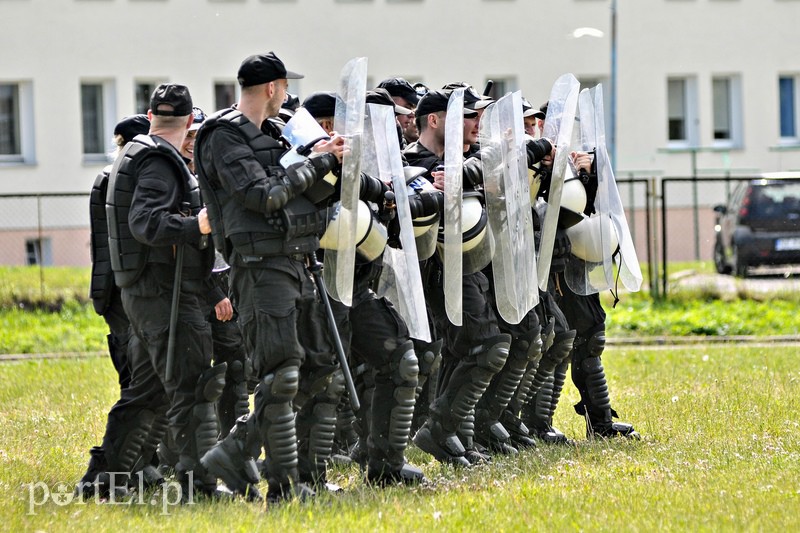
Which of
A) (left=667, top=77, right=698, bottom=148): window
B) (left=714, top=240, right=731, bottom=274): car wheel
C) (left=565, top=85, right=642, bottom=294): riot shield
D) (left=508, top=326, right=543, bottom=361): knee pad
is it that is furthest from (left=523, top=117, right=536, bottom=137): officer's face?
(left=667, top=77, right=698, bottom=148): window

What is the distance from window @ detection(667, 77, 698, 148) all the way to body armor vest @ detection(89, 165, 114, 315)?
23.2 meters

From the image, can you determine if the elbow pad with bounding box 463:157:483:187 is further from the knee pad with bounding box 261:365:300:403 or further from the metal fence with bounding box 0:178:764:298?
the metal fence with bounding box 0:178:764:298

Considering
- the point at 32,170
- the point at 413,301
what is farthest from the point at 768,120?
the point at 413,301

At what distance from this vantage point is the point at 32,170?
1041 inches

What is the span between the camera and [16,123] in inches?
1052

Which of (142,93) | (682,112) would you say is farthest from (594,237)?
(682,112)

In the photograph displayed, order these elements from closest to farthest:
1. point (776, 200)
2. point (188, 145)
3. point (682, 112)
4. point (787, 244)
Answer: point (188, 145), point (787, 244), point (776, 200), point (682, 112)

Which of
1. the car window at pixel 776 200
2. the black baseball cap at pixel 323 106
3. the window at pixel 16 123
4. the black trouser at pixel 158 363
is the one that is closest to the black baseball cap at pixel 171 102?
the black baseball cap at pixel 323 106

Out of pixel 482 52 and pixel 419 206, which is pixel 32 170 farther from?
pixel 419 206

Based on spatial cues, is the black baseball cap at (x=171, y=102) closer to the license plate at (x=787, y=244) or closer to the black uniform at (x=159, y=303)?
the black uniform at (x=159, y=303)

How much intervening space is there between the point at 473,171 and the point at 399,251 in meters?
0.82

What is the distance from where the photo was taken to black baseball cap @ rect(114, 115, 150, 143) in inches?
309

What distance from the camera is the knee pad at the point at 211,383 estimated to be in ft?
22.0

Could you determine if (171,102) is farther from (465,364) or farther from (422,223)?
(465,364)
